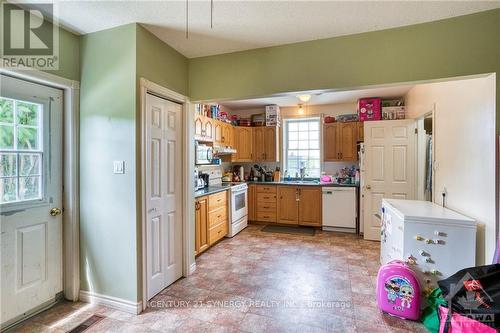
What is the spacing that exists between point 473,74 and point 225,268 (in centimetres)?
315

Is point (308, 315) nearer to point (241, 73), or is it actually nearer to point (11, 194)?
point (241, 73)

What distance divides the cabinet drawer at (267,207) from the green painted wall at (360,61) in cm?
288

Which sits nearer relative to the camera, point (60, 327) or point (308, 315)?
point (60, 327)

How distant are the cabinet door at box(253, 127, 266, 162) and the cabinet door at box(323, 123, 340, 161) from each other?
1318 mm

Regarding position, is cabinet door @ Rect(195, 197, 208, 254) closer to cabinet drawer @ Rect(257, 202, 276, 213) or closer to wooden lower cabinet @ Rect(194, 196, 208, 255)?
wooden lower cabinet @ Rect(194, 196, 208, 255)

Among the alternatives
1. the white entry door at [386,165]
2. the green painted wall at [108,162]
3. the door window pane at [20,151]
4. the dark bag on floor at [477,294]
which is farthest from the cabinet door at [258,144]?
the dark bag on floor at [477,294]

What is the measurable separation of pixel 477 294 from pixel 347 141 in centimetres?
366

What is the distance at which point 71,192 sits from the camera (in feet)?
7.79

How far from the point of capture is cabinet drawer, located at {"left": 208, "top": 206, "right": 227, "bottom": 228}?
3.77 metres

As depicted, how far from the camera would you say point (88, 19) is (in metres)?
2.12

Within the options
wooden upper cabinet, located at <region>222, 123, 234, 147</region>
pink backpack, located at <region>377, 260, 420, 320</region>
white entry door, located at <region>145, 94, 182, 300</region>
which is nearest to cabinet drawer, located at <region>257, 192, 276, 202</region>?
wooden upper cabinet, located at <region>222, 123, 234, 147</region>

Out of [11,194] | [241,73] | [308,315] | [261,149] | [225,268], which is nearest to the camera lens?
[11,194]

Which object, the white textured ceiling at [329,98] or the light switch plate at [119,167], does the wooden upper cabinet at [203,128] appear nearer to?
the white textured ceiling at [329,98]

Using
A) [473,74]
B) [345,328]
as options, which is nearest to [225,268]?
[345,328]
